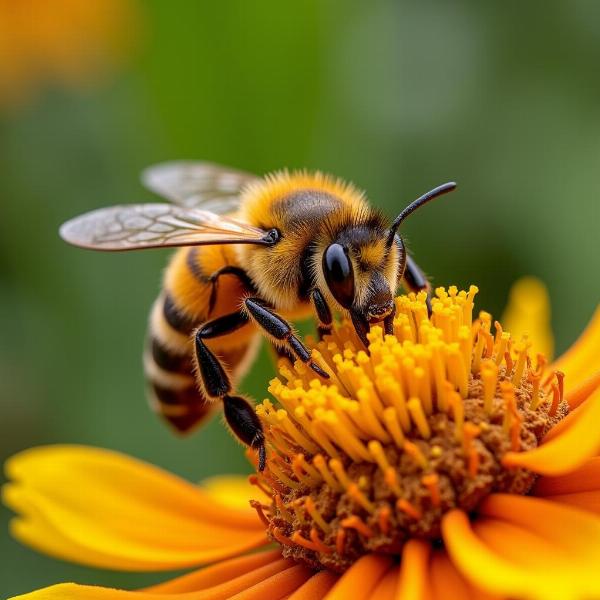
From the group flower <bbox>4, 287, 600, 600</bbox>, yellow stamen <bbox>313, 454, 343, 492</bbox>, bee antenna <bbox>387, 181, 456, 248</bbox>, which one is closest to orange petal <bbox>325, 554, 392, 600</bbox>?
flower <bbox>4, 287, 600, 600</bbox>

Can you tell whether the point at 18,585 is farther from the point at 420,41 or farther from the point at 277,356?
the point at 420,41

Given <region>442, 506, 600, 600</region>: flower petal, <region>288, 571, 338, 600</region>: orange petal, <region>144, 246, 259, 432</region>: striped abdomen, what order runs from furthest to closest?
1. <region>144, 246, 259, 432</region>: striped abdomen
2. <region>288, 571, 338, 600</region>: orange petal
3. <region>442, 506, 600, 600</region>: flower petal

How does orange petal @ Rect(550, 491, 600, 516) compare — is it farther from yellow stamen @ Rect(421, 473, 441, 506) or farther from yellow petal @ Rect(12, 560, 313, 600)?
yellow petal @ Rect(12, 560, 313, 600)

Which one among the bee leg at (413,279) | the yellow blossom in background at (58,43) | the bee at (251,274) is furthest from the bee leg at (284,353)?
the yellow blossom in background at (58,43)

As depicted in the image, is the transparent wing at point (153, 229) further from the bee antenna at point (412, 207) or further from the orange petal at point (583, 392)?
the orange petal at point (583, 392)

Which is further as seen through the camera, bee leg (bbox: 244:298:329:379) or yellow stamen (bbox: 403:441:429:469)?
bee leg (bbox: 244:298:329:379)

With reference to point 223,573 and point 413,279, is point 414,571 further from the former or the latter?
point 413,279
